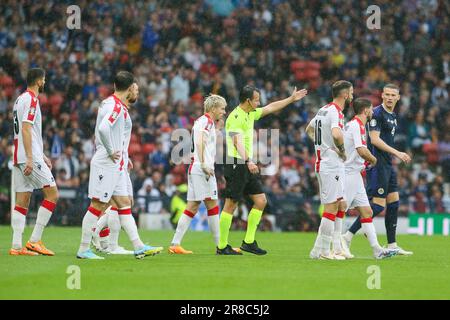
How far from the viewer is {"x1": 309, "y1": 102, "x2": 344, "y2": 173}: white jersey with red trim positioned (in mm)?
12750

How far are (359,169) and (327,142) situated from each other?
100 cm

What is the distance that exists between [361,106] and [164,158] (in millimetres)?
11307

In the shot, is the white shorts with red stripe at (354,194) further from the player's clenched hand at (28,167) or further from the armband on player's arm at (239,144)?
the player's clenched hand at (28,167)

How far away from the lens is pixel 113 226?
13.6 m

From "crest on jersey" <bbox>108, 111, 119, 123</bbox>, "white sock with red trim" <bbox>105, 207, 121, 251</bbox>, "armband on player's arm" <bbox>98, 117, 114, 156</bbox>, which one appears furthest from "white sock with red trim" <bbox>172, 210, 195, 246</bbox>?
"crest on jersey" <bbox>108, 111, 119, 123</bbox>

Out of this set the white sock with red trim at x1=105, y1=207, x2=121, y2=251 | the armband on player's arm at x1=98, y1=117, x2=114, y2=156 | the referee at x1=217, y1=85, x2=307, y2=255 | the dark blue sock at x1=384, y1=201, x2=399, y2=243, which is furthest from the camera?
the dark blue sock at x1=384, y1=201, x2=399, y2=243

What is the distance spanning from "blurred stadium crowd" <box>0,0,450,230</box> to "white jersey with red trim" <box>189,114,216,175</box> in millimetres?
9108

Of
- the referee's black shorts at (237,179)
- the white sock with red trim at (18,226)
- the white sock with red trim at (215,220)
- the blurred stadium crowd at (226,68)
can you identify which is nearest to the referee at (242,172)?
the referee's black shorts at (237,179)

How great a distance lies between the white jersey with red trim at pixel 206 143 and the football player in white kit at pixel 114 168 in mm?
1660

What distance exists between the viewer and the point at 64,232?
19.2 m

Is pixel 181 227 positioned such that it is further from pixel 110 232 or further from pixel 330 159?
pixel 330 159

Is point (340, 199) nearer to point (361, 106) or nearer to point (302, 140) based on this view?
point (361, 106)

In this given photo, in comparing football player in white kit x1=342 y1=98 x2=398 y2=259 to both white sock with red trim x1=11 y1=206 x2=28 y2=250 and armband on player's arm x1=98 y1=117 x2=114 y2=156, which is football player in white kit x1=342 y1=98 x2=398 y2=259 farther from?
white sock with red trim x1=11 y1=206 x2=28 y2=250
